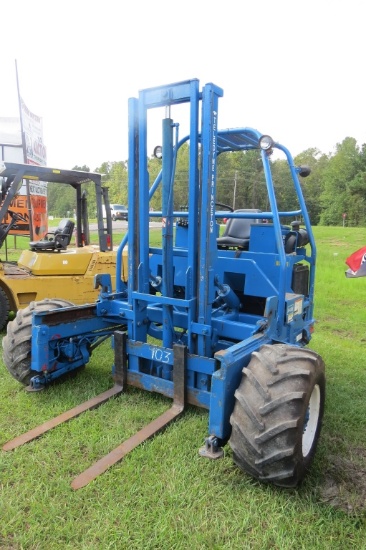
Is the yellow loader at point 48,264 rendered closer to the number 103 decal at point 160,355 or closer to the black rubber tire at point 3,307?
the black rubber tire at point 3,307

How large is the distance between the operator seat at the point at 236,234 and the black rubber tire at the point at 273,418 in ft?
6.60

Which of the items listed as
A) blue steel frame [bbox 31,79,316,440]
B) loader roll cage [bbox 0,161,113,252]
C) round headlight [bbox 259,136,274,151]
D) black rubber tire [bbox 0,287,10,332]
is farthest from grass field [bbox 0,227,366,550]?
loader roll cage [bbox 0,161,113,252]

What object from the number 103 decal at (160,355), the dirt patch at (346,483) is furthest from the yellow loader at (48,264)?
the dirt patch at (346,483)

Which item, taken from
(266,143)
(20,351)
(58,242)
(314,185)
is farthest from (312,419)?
(314,185)

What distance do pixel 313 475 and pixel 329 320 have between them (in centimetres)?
504

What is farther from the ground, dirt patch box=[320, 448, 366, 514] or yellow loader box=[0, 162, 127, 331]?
yellow loader box=[0, 162, 127, 331]

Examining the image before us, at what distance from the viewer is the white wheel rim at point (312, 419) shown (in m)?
3.18

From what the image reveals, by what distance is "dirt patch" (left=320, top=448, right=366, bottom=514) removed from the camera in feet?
9.07

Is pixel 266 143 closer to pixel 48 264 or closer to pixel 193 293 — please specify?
pixel 193 293

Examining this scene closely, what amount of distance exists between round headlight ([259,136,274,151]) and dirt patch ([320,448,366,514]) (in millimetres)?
2606

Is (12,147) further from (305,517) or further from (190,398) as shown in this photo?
(305,517)

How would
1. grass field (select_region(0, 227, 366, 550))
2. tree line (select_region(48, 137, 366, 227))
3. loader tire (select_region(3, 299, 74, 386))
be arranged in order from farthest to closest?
tree line (select_region(48, 137, 366, 227)) < loader tire (select_region(3, 299, 74, 386)) < grass field (select_region(0, 227, 366, 550))

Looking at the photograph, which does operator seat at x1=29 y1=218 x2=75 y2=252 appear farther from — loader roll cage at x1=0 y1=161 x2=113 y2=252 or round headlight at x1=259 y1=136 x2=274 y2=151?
round headlight at x1=259 y1=136 x2=274 y2=151

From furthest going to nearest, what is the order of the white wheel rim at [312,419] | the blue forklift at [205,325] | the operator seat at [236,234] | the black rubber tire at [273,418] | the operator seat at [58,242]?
1. the operator seat at [58,242]
2. the operator seat at [236,234]
3. the white wheel rim at [312,419]
4. the blue forklift at [205,325]
5. the black rubber tire at [273,418]
